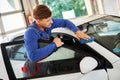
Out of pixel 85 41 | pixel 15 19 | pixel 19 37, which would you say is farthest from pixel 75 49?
pixel 15 19

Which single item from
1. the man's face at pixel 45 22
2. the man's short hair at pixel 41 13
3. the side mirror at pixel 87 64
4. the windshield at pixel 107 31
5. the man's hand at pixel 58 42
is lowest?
the side mirror at pixel 87 64

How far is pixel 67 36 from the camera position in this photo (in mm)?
2756

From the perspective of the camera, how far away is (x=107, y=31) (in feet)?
10.4

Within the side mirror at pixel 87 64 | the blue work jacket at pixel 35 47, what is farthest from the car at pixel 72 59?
the blue work jacket at pixel 35 47

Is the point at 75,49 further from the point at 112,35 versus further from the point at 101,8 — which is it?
the point at 101,8

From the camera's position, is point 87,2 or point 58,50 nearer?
point 58,50

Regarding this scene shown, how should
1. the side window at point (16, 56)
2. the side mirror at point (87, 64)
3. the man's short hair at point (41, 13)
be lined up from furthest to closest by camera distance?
the side window at point (16, 56)
the man's short hair at point (41, 13)
the side mirror at point (87, 64)

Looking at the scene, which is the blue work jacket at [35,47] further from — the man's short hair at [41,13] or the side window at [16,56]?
the side window at [16,56]

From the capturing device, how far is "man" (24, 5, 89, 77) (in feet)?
8.15

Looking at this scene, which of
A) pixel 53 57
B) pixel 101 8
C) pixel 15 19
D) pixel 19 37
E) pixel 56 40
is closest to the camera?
pixel 56 40

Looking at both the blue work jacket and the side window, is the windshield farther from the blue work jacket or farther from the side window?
the side window

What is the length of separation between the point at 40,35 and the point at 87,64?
1.82ft

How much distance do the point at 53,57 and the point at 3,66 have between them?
1.76ft

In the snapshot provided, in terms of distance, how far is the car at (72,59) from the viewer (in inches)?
101
